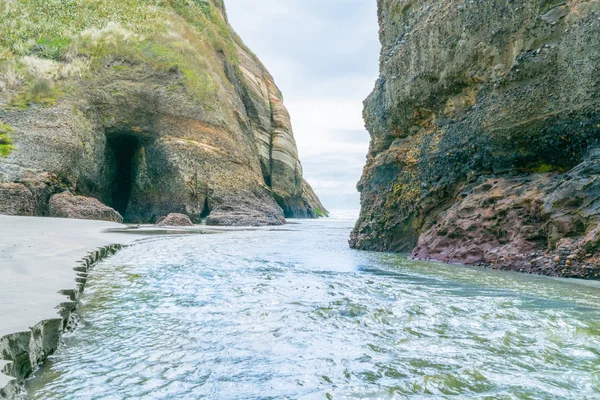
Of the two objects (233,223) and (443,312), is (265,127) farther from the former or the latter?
(443,312)

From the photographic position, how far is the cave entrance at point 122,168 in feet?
74.4

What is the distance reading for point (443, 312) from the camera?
3.35 meters

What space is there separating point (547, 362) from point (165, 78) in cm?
2398

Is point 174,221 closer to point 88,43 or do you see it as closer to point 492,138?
point 88,43

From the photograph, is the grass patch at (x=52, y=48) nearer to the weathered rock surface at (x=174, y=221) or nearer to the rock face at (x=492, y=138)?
the weathered rock surface at (x=174, y=221)

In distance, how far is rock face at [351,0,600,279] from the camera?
5.35 m

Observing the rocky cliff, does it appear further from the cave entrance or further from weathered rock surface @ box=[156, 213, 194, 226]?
weathered rock surface @ box=[156, 213, 194, 226]

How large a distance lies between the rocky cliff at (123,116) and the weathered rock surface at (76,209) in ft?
1.91

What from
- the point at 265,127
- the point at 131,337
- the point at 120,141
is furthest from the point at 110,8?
the point at 131,337

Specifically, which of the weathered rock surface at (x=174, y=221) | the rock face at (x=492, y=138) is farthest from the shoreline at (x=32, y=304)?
the weathered rock surface at (x=174, y=221)

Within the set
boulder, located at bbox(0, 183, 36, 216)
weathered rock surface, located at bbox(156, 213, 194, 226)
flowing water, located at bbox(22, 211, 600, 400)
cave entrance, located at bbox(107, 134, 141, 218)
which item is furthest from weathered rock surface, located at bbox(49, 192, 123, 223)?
flowing water, located at bbox(22, 211, 600, 400)

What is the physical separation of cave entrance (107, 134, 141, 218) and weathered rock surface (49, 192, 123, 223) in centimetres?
676

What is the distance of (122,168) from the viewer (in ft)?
79.3

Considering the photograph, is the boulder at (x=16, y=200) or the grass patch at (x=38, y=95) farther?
the grass patch at (x=38, y=95)
